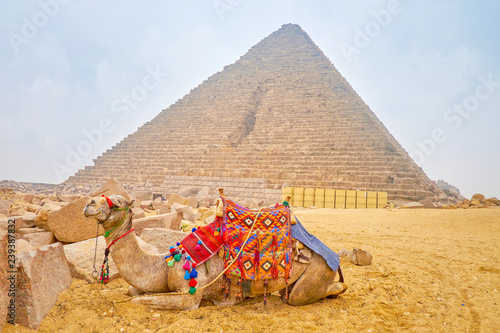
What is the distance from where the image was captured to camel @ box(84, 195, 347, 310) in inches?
89.1

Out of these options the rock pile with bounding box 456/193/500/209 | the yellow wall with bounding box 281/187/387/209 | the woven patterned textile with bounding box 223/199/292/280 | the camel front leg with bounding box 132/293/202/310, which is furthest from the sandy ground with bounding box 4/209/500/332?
the yellow wall with bounding box 281/187/387/209

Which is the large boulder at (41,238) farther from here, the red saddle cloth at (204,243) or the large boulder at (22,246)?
the red saddle cloth at (204,243)

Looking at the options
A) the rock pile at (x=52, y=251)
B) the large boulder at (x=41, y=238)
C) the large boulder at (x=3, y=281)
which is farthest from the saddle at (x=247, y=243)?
the large boulder at (x=41, y=238)

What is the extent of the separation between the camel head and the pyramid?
13.8 meters

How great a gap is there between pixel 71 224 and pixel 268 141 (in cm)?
2123

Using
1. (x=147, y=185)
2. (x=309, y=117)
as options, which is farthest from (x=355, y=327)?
(x=309, y=117)

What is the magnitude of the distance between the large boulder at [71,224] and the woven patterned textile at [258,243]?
5.67 feet

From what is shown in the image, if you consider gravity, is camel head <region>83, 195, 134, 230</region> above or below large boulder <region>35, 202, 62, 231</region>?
above

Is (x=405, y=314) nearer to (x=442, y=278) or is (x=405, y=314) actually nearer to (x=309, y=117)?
(x=442, y=278)

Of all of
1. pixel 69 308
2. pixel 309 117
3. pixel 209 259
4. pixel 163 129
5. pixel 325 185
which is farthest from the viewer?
pixel 163 129

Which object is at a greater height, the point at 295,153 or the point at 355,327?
the point at 295,153

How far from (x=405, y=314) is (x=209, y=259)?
148cm

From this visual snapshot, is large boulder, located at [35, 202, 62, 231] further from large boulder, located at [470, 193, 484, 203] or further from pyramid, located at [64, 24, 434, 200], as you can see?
pyramid, located at [64, 24, 434, 200]

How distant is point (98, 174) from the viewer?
29203 millimetres
